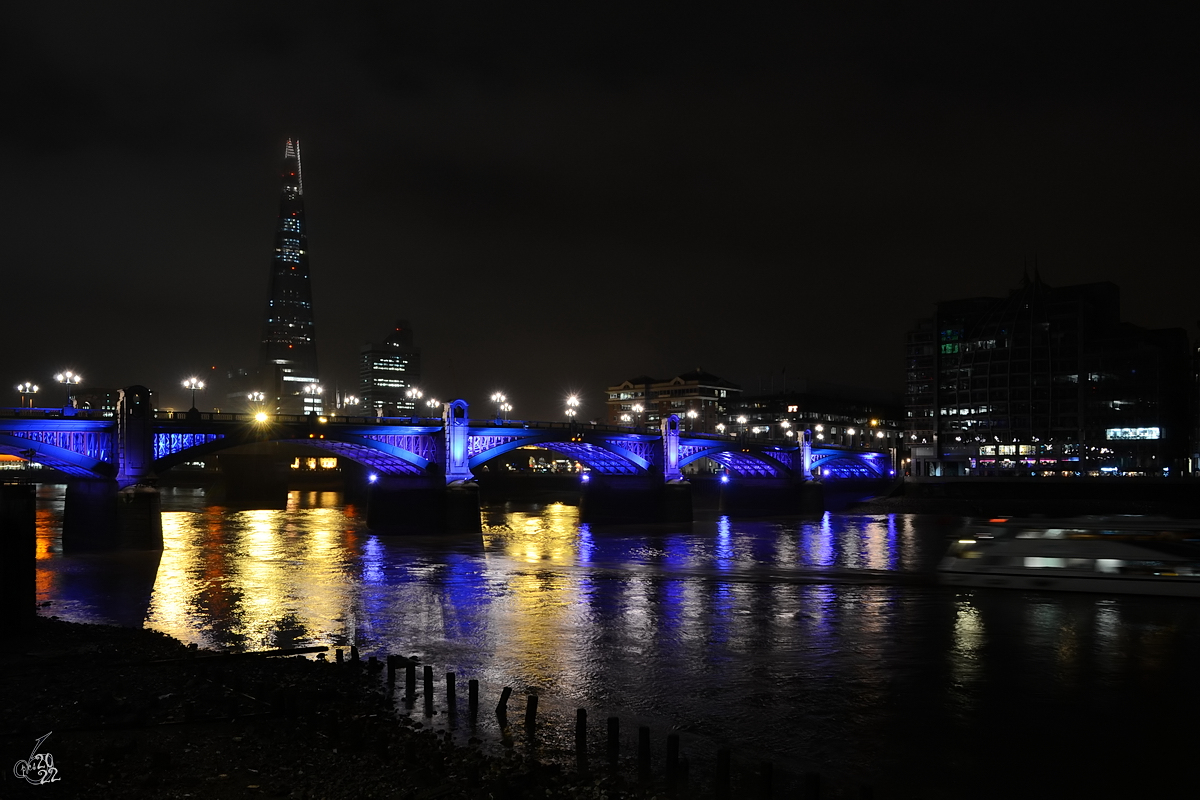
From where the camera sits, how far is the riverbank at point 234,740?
14703 mm

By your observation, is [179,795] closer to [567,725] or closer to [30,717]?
[30,717]

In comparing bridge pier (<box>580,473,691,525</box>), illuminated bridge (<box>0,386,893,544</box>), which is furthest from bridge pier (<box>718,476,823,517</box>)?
bridge pier (<box>580,473,691,525</box>)

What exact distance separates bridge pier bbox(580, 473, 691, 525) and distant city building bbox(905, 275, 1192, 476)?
65878 millimetres

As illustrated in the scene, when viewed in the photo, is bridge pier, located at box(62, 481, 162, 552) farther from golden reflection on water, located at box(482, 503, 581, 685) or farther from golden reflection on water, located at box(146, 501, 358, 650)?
golden reflection on water, located at box(482, 503, 581, 685)

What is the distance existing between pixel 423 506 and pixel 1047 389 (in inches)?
4199

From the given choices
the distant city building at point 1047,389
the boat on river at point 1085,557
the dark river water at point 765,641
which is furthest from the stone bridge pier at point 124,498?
the distant city building at point 1047,389

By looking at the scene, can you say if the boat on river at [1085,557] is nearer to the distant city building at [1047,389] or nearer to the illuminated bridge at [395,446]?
the illuminated bridge at [395,446]

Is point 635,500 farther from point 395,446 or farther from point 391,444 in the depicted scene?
point 391,444

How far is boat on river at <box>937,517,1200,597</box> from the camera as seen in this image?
36125 millimetres

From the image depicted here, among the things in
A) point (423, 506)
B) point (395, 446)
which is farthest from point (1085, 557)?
point (395, 446)

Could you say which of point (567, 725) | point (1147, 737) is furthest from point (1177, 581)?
point (567, 725)

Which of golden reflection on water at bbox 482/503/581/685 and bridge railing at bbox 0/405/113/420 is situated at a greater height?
bridge railing at bbox 0/405/113/420

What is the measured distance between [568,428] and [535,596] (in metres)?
39.7

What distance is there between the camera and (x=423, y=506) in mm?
69625
